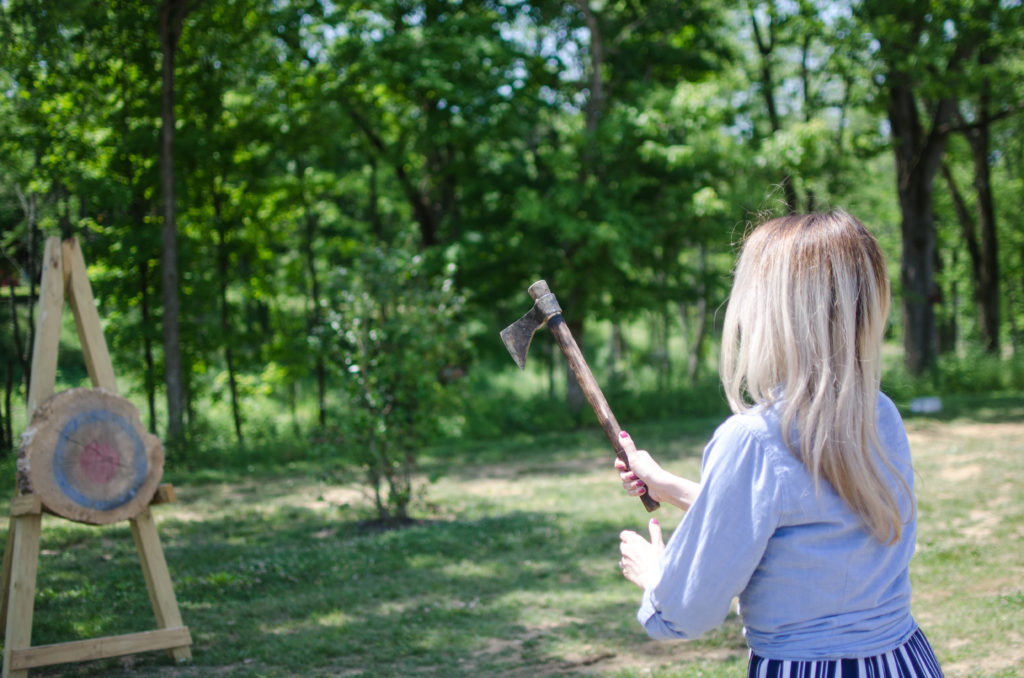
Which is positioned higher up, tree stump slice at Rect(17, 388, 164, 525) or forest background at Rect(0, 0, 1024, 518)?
forest background at Rect(0, 0, 1024, 518)

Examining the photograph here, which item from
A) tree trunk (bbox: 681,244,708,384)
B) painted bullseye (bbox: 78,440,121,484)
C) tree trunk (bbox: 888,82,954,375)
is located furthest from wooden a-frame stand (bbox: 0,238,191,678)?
tree trunk (bbox: 888,82,954,375)

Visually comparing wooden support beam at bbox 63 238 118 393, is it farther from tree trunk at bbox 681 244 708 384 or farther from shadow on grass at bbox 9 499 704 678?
tree trunk at bbox 681 244 708 384

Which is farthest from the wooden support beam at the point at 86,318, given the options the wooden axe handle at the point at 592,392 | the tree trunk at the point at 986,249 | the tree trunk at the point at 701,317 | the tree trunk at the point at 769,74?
the tree trunk at the point at 986,249

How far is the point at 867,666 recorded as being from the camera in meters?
1.70

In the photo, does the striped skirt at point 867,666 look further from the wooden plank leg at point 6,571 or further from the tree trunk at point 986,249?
the tree trunk at point 986,249

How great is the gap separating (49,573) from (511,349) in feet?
17.9

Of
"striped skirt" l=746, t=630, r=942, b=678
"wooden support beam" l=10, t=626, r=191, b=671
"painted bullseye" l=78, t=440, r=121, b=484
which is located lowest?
"wooden support beam" l=10, t=626, r=191, b=671

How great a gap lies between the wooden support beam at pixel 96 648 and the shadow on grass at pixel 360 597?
15cm

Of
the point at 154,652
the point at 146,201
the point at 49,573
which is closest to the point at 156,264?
the point at 146,201

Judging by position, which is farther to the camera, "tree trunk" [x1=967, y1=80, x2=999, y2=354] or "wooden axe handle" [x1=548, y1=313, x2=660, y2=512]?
"tree trunk" [x1=967, y1=80, x2=999, y2=354]

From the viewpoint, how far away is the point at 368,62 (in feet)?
45.1

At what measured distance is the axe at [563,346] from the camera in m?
2.33

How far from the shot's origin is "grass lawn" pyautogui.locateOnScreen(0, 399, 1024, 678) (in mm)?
4684

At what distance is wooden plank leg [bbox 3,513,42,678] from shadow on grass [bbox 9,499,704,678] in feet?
1.49
